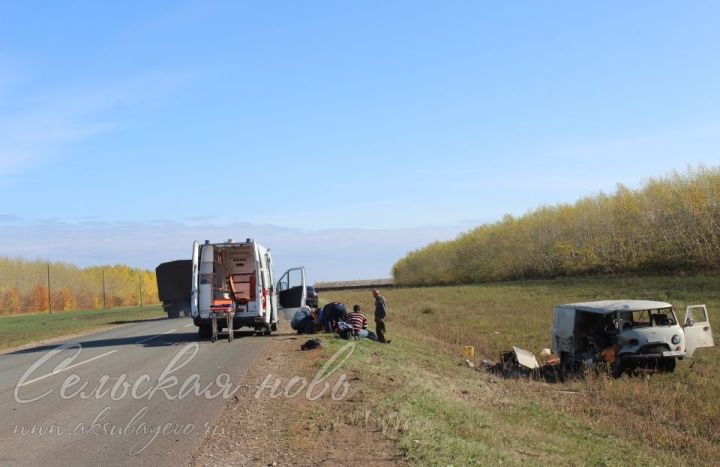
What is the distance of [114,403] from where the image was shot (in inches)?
407

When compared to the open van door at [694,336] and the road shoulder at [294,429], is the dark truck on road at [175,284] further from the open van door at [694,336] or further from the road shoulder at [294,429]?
the open van door at [694,336]

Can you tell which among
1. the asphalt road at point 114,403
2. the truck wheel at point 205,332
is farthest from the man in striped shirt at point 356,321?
the truck wheel at point 205,332

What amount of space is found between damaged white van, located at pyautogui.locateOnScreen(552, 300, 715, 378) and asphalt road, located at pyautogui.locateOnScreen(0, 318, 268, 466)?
29.3 ft

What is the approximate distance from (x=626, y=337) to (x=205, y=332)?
42.2ft

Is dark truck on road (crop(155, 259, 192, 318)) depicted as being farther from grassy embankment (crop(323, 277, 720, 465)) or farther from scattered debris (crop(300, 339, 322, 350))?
scattered debris (crop(300, 339, 322, 350))

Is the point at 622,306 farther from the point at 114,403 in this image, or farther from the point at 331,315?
the point at 114,403

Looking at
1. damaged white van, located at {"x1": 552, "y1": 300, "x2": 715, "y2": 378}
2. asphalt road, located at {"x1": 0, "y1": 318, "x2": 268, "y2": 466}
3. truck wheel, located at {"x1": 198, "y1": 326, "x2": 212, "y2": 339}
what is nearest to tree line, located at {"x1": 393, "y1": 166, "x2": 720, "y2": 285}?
damaged white van, located at {"x1": 552, "y1": 300, "x2": 715, "y2": 378}

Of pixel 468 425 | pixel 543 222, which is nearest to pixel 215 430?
pixel 468 425

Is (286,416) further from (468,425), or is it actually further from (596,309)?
(596,309)

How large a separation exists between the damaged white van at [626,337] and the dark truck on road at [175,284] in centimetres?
1728

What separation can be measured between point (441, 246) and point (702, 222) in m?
72.1

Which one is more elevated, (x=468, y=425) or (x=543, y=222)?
(x=543, y=222)

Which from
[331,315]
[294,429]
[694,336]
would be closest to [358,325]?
[331,315]

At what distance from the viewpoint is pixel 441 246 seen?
440 ft
